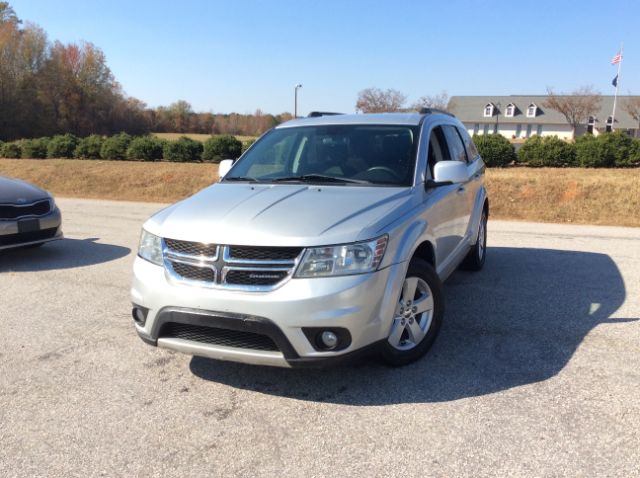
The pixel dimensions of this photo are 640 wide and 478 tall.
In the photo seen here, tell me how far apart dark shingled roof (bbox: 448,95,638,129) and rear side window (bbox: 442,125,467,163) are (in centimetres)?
6669

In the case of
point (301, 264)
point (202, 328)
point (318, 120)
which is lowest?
point (202, 328)

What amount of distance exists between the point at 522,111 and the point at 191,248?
250 feet

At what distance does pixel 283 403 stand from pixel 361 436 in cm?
61

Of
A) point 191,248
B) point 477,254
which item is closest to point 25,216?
point 191,248

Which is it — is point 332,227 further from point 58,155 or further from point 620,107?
point 620,107

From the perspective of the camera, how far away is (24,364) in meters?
3.98

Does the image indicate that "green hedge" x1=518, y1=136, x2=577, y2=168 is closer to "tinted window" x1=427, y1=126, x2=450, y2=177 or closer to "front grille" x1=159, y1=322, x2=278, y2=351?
"tinted window" x1=427, y1=126, x2=450, y2=177

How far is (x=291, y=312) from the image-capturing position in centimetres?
308

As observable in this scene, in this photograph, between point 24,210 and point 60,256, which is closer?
point 24,210

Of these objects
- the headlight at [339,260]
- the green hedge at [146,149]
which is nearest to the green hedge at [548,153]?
the green hedge at [146,149]

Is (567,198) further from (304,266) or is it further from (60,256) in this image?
(304,266)

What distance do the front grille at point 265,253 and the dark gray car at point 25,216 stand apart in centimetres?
509

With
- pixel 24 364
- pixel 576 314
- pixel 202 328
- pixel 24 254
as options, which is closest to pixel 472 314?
pixel 576 314

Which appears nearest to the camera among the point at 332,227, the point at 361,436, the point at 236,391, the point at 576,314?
the point at 361,436
